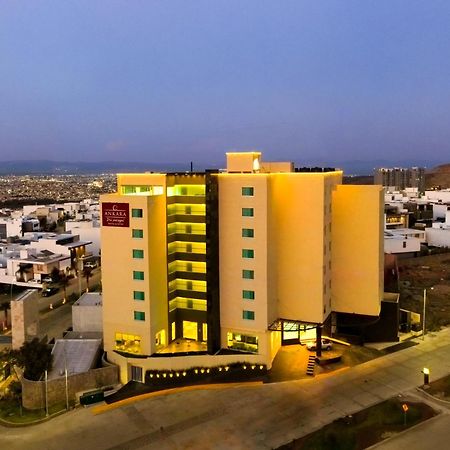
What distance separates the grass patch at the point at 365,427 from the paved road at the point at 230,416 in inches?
30.9

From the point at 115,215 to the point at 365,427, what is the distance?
908 inches

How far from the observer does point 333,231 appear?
4378cm

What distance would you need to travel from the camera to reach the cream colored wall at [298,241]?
40.0 m

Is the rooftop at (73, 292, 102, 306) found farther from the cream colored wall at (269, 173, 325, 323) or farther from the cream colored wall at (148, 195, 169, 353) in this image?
the cream colored wall at (269, 173, 325, 323)

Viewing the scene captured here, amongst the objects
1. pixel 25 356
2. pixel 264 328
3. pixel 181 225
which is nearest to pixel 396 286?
pixel 264 328

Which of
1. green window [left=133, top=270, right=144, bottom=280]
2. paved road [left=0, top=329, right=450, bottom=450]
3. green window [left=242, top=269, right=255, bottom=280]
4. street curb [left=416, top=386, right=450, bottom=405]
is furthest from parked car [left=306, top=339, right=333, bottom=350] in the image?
green window [left=133, top=270, right=144, bottom=280]

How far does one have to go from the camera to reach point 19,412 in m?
34.8

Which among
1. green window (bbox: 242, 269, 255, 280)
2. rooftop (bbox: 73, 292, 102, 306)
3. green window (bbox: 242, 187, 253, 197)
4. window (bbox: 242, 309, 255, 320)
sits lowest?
rooftop (bbox: 73, 292, 102, 306)

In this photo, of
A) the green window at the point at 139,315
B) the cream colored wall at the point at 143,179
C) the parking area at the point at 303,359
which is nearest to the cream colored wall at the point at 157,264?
the green window at the point at 139,315

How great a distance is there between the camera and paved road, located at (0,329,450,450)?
30.3 metres

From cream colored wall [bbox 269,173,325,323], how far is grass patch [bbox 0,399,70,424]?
1815cm

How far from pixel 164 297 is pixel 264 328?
8300 millimetres

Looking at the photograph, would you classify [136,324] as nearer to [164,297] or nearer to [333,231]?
[164,297]

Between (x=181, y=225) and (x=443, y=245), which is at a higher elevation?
(x=181, y=225)
